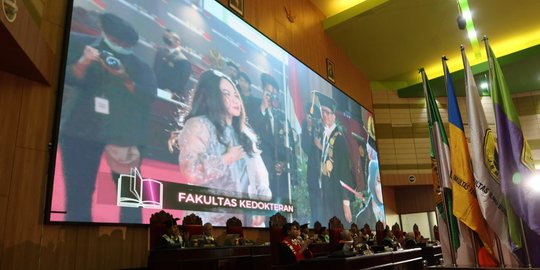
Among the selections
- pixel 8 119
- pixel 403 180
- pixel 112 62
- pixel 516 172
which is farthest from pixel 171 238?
pixel 403 180

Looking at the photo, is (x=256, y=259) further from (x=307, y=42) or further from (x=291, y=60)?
(x=307, y=42)

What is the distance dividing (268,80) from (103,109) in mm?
3142

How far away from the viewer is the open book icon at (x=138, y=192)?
3553mm

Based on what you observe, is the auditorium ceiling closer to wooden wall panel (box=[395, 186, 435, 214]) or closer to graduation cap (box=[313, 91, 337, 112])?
graduation cap (box=[313, 91, 337, 112])

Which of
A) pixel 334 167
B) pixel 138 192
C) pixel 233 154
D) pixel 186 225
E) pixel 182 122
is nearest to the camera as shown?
pixel 138 192

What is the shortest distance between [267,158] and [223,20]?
2.07 metres

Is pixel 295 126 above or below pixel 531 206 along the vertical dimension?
above

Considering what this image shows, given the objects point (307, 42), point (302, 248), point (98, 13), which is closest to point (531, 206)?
point (302, 248)

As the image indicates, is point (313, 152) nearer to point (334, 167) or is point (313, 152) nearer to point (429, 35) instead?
point (334, 167)

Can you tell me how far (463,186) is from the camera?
2.20m

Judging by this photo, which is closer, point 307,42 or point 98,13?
point 98,13

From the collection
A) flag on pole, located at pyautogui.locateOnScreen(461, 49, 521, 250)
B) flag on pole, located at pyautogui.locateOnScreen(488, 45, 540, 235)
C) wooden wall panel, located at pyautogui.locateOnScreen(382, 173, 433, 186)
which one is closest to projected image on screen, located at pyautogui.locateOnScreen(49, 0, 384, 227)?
flag on pole, located at pyautogui.locateOnScreen(461, 49, 521, 250)

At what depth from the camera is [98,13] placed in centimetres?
369

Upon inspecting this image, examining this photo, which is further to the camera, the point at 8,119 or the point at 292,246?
the point at 292,246
